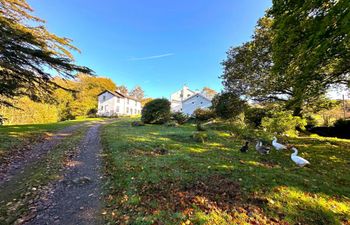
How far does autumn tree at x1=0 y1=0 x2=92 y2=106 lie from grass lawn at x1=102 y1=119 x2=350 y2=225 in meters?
5.95

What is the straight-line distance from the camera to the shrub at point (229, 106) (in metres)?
19.0

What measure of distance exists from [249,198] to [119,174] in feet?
13.2

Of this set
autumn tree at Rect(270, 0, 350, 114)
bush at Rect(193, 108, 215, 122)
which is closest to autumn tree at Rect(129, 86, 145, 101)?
bush at Rect(193, 108, 215, 122)

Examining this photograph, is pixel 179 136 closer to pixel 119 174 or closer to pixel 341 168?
pixel 119 174

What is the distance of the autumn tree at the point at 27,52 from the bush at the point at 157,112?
42.7 feet

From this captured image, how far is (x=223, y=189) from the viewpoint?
5.15 meters

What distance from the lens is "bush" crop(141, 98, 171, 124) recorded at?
78.1ft

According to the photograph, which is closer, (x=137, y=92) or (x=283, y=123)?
(x=283, y=123)

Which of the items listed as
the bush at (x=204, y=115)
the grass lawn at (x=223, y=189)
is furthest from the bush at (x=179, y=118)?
the grass lawn at (x=223, y=189)

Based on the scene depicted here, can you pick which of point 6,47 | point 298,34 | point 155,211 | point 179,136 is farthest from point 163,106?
point 155,211

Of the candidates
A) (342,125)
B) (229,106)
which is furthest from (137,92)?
(342,125)

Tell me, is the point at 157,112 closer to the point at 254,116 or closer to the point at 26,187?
the point at 254,116

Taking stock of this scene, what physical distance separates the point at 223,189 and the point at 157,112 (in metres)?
19.1

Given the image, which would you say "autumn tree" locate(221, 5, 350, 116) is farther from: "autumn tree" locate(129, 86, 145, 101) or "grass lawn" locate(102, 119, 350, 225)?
"autumn tree" locate(129, 86, 145, 101)
